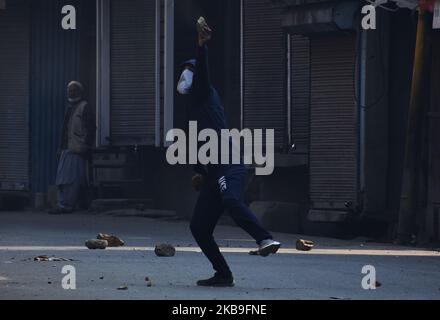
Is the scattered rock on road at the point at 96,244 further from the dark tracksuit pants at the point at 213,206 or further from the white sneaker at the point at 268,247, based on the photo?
the white sneaker at the point at 268,247

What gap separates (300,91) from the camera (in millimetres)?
20797

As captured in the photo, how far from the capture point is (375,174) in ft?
63.2

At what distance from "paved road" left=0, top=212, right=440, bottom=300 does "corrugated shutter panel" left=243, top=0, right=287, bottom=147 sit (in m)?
2.60

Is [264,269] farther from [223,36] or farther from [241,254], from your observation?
[223,36]

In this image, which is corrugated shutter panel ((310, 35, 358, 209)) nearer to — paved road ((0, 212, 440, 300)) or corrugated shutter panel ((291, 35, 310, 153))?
corrugated shutter panel ((291, 35, 310, 153))

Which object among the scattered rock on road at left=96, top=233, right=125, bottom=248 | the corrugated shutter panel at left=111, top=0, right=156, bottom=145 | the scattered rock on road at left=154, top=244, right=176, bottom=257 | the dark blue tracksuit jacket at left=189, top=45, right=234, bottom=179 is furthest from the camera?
the corrugated shutter panel at left=111, top=0, right=156, bottom=145

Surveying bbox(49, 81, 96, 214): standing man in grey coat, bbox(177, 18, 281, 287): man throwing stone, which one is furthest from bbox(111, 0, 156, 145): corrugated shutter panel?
bbox(177, 18, 281, 287): man throwing stone

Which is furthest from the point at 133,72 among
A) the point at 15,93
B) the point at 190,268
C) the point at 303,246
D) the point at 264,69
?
the point at 190,268

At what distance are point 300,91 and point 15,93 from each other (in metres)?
6.21

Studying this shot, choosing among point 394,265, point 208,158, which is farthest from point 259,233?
Result: point 394,265

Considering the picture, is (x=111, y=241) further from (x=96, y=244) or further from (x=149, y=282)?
(x=149, y=282)

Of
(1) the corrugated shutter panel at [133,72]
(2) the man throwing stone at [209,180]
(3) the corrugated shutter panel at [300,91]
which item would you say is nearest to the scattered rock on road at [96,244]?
(2) the man throwing stone at [209,180]

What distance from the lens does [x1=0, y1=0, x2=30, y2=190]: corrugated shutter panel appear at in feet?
80.7

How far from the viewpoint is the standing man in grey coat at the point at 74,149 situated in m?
23.3
